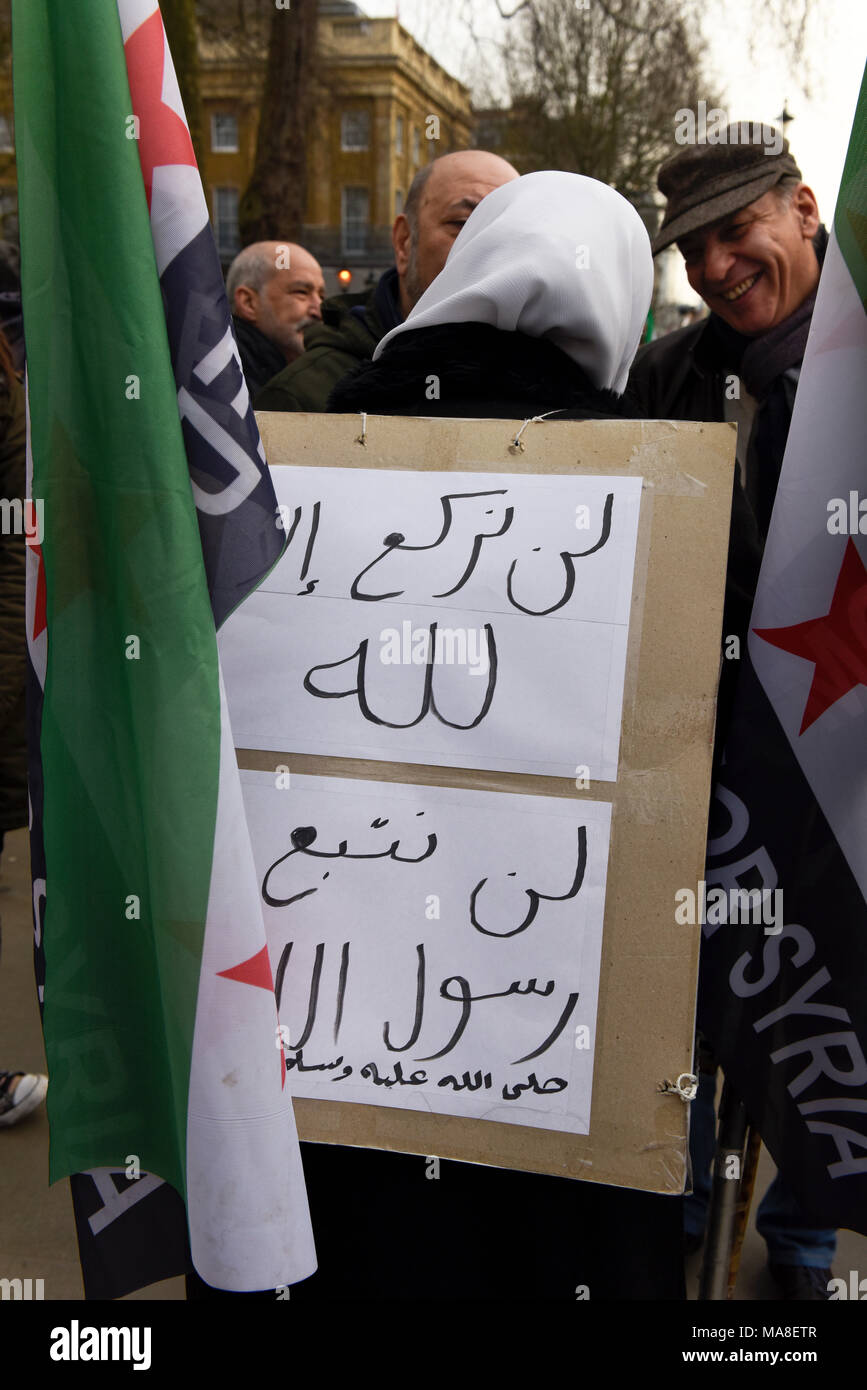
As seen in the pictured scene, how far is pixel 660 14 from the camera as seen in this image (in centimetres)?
1307

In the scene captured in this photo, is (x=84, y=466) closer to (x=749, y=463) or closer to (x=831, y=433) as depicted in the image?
(x=831, y=433)

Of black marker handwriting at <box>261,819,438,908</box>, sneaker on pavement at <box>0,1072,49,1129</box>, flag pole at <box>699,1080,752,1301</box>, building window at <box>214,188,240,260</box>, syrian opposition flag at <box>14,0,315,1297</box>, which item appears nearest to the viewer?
syrian opposition flag at <box>14,0,315,1297</box>

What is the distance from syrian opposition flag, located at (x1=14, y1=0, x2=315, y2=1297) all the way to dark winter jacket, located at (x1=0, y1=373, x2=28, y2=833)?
1.41 m

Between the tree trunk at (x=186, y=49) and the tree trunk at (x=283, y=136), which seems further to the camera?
the tree trunk at (x=283, y=136)

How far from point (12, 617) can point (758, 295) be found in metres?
1.77

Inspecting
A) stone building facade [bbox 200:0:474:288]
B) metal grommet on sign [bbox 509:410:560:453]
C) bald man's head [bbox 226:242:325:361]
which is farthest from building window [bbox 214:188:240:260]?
metal grommet on sign [bbox 509:410:560:453]

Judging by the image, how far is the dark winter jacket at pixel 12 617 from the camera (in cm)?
269

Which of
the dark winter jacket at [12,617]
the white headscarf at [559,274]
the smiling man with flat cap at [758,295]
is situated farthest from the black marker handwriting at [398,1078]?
the dark winter jacket at [12,617]

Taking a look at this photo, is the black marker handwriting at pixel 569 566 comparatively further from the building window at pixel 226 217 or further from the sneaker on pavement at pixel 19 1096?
the building window at pixel 226 217

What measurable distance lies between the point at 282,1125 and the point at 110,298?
0.89m

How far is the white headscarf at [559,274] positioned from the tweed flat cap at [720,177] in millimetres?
980

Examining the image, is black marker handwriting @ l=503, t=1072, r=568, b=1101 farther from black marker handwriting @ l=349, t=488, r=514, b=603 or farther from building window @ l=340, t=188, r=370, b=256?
building window @ l=340, t=188, r=370, b=256

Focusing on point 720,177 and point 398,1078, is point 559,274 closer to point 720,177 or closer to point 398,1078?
point 398,1078

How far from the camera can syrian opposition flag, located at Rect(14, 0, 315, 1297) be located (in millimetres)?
1271
